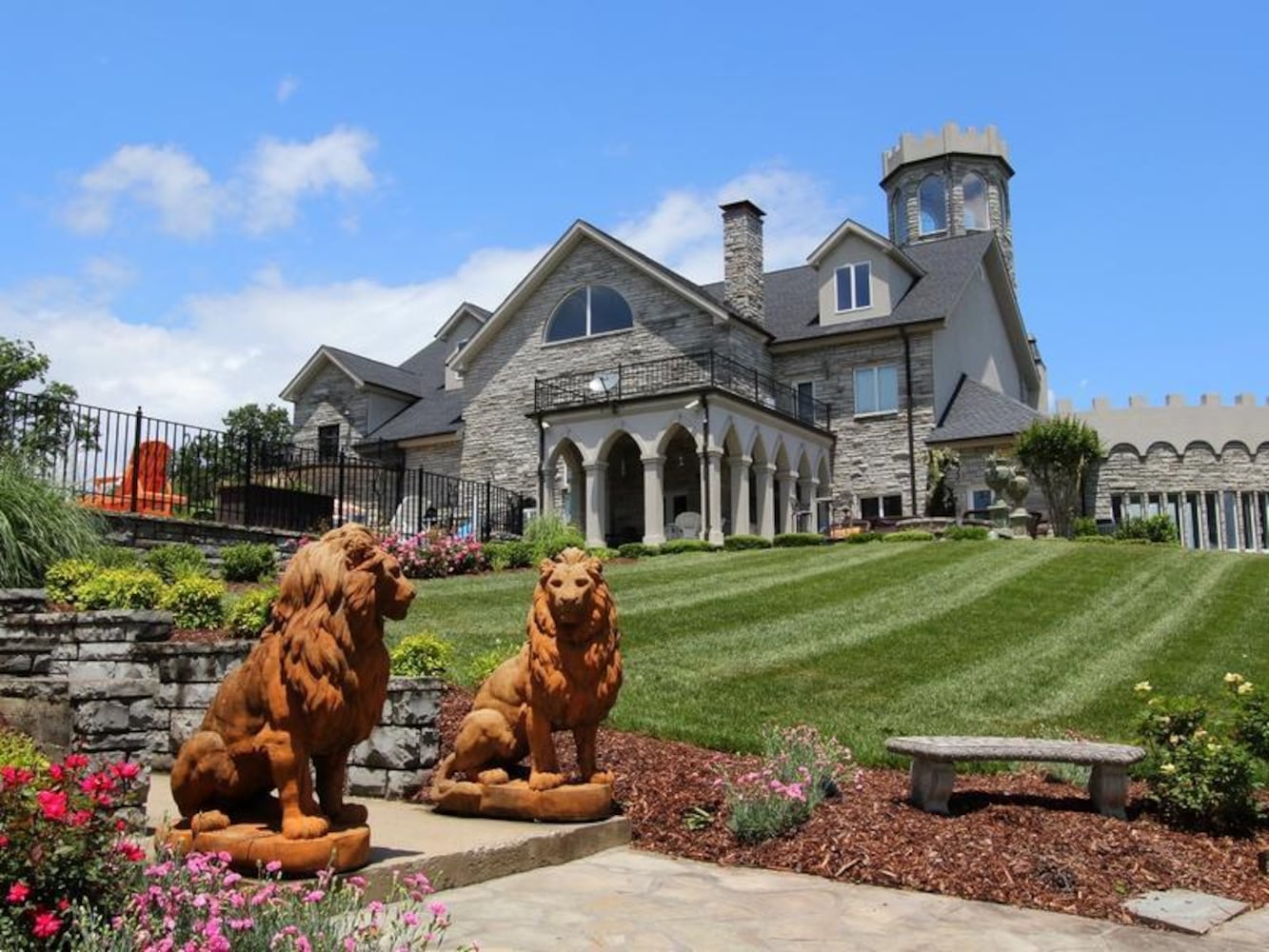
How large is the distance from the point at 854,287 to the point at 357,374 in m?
16.9

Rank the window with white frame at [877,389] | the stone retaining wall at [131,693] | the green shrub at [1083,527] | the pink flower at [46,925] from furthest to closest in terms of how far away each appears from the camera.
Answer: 1. the window with white frame at [877,389]
2. the green shrub at [1083,527]
3. the stone retaining wall at [131,693]
4. the pink flower at [46,925]

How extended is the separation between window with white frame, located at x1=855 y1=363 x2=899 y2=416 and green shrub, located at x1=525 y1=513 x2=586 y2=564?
10.2 meters

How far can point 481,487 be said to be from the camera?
98.3 ft

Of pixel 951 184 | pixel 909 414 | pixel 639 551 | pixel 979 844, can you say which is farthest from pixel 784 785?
pixel 951 184

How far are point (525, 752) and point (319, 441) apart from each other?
1300 inches

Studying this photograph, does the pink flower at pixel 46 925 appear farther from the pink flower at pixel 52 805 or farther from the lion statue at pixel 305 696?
the lion statue at pixel 305 696

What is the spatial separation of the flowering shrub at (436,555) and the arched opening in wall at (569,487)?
9.18m

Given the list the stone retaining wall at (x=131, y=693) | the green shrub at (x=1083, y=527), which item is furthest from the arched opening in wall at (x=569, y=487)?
the stone retaining wall at (x=131, y=693)

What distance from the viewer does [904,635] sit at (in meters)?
12.9

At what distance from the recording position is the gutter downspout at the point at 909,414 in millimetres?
29025

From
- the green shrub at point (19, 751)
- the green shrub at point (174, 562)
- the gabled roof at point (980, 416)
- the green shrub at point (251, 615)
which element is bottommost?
the green shrub at point (19, 751)

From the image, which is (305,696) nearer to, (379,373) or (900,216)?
(379,373)

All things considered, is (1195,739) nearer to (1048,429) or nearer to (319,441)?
(1048,429)

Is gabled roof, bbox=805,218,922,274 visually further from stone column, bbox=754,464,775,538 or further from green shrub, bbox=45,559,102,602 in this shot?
green shrub, bbox=45,559,102,602
